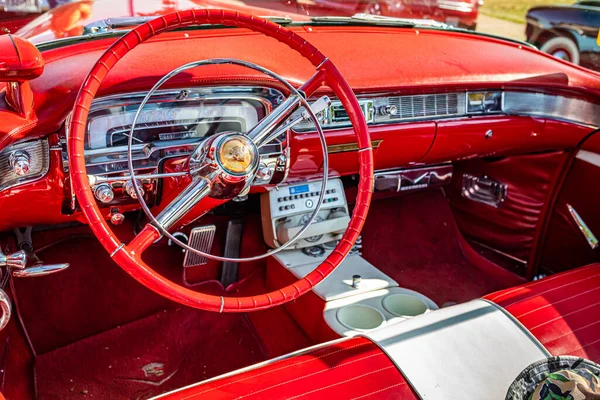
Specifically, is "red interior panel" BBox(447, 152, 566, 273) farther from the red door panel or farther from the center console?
the center console

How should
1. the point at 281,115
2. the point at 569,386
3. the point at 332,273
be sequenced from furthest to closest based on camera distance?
the point at 332,273
the point at 281,115
the point at 569,386

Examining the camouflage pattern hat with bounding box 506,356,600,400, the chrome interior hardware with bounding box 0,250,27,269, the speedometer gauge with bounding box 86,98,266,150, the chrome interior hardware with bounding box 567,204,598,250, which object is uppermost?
the speedometer gauge with bounding box 86,98,266,150

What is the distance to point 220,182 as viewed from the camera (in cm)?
129

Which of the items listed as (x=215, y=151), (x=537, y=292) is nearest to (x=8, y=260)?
(x=215, y=151)

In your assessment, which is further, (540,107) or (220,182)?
(540,107)

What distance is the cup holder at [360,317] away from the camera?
1.94 meters

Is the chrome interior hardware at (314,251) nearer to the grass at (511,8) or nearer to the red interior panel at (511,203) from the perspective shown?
the red interior panel at (511,203)

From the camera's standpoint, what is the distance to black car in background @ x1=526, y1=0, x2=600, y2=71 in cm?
589

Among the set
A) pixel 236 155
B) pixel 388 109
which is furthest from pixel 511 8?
pixel 236 155

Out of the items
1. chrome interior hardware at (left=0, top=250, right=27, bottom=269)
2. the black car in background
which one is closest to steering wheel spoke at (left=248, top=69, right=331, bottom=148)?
chrome interior hardware at (left=0, top=250, right=27, bottom=269)

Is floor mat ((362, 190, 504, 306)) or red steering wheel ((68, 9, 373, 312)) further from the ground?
red steering wheel ((68, 9, 373, 312))

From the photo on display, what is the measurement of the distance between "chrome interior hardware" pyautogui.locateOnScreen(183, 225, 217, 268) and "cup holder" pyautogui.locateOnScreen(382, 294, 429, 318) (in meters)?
0.71

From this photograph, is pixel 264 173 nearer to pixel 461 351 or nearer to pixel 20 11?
pixel 461 351

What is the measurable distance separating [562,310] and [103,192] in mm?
1269
